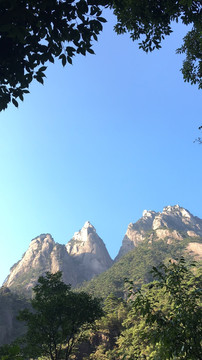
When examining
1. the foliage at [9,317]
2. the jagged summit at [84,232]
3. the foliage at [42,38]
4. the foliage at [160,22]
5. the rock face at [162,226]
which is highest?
the jagged summit at [84,232]

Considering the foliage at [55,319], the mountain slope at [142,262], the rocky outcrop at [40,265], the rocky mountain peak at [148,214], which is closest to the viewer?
the foliage at [55,319]

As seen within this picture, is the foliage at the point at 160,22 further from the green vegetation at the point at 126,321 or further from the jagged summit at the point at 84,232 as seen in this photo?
the jagged summit at the point at 84,232

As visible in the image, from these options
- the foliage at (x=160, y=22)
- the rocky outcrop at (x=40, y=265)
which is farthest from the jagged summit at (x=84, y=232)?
the foliage at (x=160, y=22)

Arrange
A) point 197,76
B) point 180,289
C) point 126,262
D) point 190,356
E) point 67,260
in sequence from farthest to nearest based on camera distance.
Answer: point 67,260 < point 126,262 < point 197,76 < point 180,289 < point 190,356

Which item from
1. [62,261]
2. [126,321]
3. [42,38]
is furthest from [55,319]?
[62,261]

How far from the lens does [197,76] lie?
7797 millimetres

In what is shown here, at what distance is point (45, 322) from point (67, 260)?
373ft

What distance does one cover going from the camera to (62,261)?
117562 millimetres

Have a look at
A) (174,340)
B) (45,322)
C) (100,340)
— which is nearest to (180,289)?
(174,340)

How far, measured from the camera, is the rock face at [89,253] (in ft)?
413

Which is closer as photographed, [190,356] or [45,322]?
[190,356]

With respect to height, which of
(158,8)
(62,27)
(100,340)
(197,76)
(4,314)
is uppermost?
(158,8)

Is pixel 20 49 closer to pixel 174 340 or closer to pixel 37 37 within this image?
pixel 37 37

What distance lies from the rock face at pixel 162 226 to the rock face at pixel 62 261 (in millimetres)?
21544
